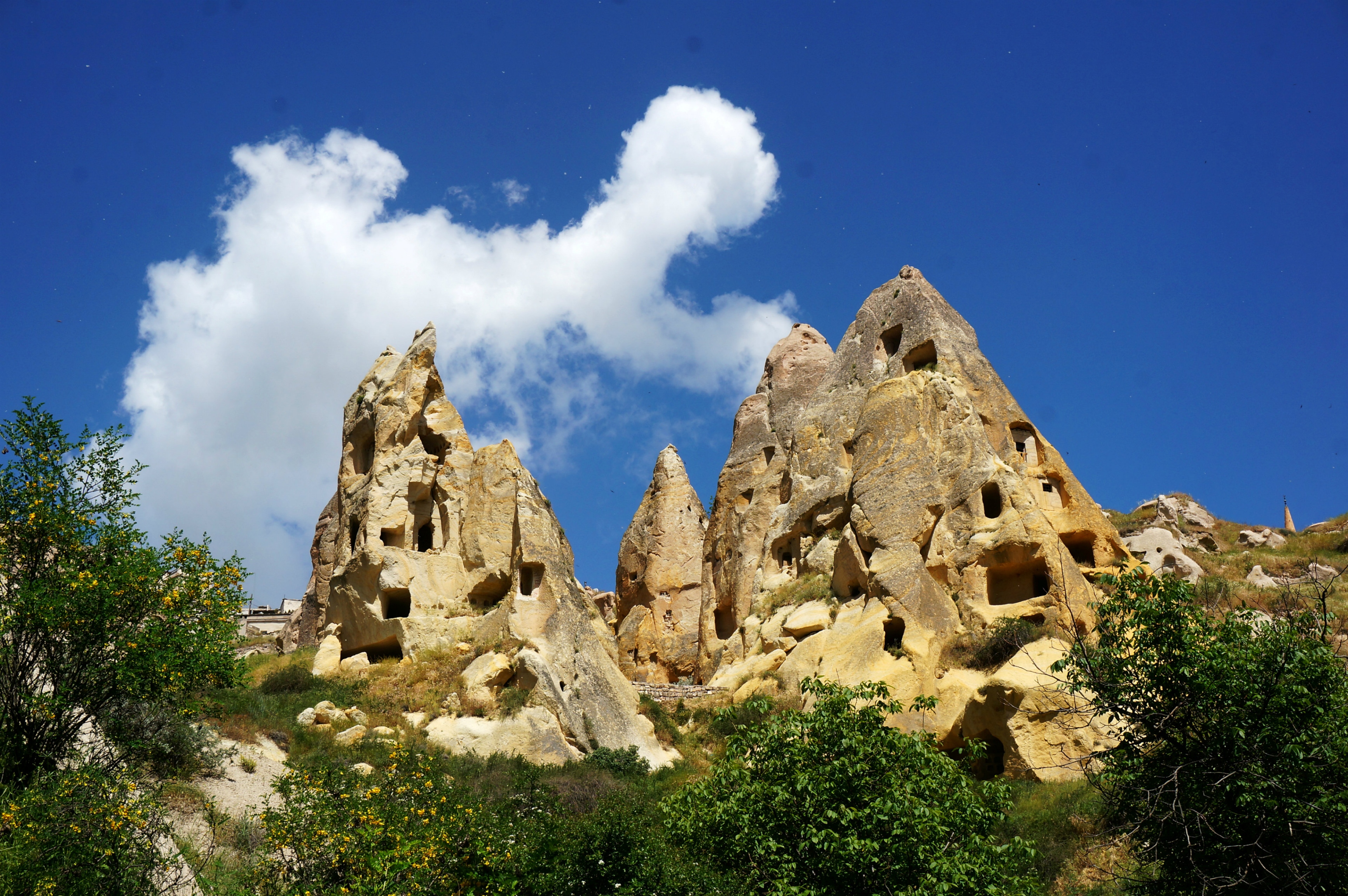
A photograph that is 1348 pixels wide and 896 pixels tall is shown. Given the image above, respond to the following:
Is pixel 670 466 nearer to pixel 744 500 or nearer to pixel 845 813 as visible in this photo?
pixel 744 500

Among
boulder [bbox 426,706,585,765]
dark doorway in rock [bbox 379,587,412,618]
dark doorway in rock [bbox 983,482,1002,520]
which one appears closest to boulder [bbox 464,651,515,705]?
boulder [bbox 426,706,585,765]

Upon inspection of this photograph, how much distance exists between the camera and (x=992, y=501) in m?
30.4

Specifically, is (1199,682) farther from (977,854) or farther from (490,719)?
(490,719)

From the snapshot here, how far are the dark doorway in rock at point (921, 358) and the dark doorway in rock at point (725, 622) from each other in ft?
33.3

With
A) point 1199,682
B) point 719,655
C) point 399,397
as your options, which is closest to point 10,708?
point 1199,682

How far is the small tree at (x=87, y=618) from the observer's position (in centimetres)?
1512

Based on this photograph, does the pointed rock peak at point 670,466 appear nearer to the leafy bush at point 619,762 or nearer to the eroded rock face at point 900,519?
the eroded rock face at point 900,519

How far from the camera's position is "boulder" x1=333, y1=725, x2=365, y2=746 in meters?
22.0

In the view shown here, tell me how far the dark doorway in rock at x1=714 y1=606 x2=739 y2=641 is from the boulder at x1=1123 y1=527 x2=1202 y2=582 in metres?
14.0

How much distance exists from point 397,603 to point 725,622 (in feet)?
41.4

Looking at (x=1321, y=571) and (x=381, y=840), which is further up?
(x=1321, y=571)

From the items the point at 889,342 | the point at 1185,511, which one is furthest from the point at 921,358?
the point at 1185,511

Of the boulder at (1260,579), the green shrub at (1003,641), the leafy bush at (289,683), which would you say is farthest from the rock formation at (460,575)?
the boulder at (1260,579)

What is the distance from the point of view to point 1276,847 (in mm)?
11047
